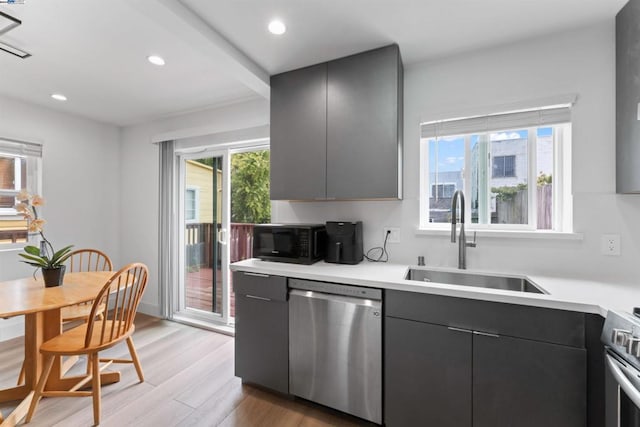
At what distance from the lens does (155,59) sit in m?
2.09

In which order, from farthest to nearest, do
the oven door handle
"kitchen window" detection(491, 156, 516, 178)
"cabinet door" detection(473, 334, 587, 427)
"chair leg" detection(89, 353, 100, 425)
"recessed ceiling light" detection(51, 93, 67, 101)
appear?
1. "recessed ceiling light" detection(51, 93, 67, 101)
2. "kitchen window" detection(491, 156, 516, 178)
3. "chair leg" detection(89, 353, 100, 425)
4. "cabinet door" detection(473, 334, 587, 427)
5. the oven door handle

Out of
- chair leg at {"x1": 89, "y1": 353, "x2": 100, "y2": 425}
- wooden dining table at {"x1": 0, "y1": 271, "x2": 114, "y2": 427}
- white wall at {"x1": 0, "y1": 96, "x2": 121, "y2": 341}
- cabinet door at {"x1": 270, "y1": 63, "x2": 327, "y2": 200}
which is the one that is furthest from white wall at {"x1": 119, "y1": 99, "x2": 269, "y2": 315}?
chair leg at {"x1": 89, "y1": 353, "x2": 100, "y2": 425}

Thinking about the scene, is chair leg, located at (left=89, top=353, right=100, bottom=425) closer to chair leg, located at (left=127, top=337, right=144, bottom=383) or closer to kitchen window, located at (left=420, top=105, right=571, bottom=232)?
chair leg, located at (left=127, top=337, right=144, bottom=383)

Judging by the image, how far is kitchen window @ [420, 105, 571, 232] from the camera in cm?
181

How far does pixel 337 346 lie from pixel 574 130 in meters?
1.92

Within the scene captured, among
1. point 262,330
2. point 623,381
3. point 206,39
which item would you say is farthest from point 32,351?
point 623,381

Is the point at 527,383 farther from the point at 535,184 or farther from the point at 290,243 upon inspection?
the point at 290,243

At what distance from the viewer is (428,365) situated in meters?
1.47

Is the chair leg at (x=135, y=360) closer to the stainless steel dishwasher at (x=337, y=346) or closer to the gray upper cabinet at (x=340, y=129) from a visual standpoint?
the stainless steel dishwasher at (x=337, y=346)

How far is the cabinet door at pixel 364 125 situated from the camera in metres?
1.85

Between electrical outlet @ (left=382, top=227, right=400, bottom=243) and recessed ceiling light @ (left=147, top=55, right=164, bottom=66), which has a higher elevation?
recessed ceiling light @ (left=147, top=55, right=164, bottom=66)

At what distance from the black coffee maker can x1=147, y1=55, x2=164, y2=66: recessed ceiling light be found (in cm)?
177

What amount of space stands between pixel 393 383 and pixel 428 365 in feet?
0.75

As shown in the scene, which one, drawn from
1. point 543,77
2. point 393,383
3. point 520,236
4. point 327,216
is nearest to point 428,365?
point 393,383
